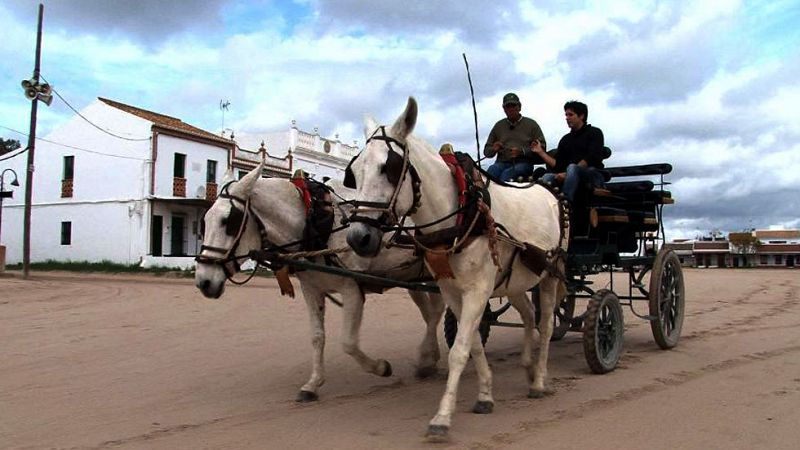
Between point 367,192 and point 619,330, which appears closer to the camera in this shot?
point 367,192

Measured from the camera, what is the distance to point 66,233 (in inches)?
1242

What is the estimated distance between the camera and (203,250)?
5.62 metres

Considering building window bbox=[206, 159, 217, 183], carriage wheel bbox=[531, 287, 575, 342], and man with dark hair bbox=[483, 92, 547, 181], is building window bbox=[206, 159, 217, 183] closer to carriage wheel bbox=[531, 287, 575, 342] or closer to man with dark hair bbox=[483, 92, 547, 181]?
carriage wheel bbox=[531, 287, 575, 342]

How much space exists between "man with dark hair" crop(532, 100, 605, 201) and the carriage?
233mm

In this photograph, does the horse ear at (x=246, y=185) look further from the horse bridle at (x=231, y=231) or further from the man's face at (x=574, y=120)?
the man's face at (x=574, y=120)

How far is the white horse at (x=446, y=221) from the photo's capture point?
4.38 metres

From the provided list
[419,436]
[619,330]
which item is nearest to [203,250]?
[419,436]

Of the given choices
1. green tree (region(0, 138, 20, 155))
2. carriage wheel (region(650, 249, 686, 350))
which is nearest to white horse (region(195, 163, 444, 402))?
carriage wheel (region(650, 249, 686, 350))

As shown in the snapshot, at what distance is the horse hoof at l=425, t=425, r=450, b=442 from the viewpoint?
4.48 metres

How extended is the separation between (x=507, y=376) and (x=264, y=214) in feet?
10.2

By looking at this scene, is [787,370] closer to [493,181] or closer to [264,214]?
[493,181]

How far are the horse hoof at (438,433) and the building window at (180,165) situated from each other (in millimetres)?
27902

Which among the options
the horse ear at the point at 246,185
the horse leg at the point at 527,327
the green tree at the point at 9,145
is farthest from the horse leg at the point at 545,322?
the green tree at the point at 9,145

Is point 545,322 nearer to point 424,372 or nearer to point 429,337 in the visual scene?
point 429,337
